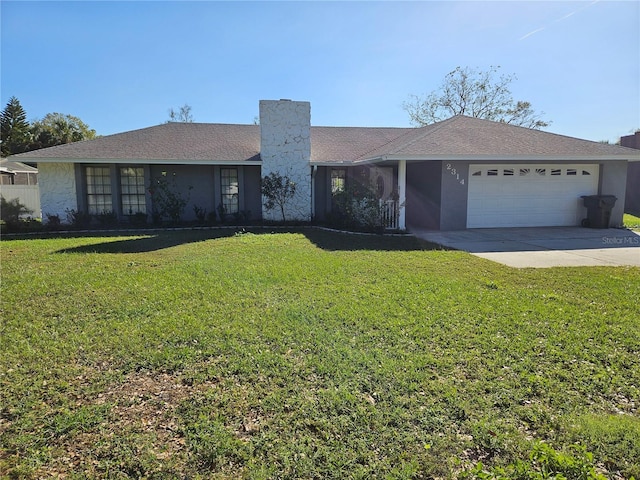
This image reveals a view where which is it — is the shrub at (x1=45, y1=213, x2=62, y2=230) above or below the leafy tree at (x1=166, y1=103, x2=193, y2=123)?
below

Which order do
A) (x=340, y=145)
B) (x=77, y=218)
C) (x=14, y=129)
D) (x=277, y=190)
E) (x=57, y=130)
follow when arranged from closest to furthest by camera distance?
1. (x=77, y=218)
2. (x=277, y=190)
3. (x=340, y=145)
4. (x=14, y=129)
5. (x=57, y=130)

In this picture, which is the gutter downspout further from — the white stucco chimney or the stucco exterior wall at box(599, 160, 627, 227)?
the stucco exterior wall at box(599, 160, 627, 227)

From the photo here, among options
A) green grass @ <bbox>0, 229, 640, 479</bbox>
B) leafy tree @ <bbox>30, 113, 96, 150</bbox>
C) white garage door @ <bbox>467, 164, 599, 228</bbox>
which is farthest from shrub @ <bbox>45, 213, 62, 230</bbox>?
leafy tree @ <bbox>30, 113, 96, 150</bbox>

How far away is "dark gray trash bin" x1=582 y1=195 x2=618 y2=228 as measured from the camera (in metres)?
13.4

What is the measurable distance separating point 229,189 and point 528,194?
36.6ft

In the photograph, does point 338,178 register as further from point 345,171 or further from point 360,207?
point 360,207

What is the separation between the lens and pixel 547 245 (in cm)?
1036

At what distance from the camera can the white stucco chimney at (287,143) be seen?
15.5m

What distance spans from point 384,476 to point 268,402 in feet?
3.67

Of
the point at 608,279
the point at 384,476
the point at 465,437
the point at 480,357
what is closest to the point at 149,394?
the point at 384,476

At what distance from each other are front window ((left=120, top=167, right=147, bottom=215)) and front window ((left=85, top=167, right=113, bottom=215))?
0.50 m

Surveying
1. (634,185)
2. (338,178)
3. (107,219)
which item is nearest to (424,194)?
(338,178)

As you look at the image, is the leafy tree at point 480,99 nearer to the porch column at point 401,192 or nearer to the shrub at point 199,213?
the porch column at point 401,192

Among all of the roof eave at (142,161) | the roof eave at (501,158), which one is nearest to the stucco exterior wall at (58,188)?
the roof eave at (142,161)
